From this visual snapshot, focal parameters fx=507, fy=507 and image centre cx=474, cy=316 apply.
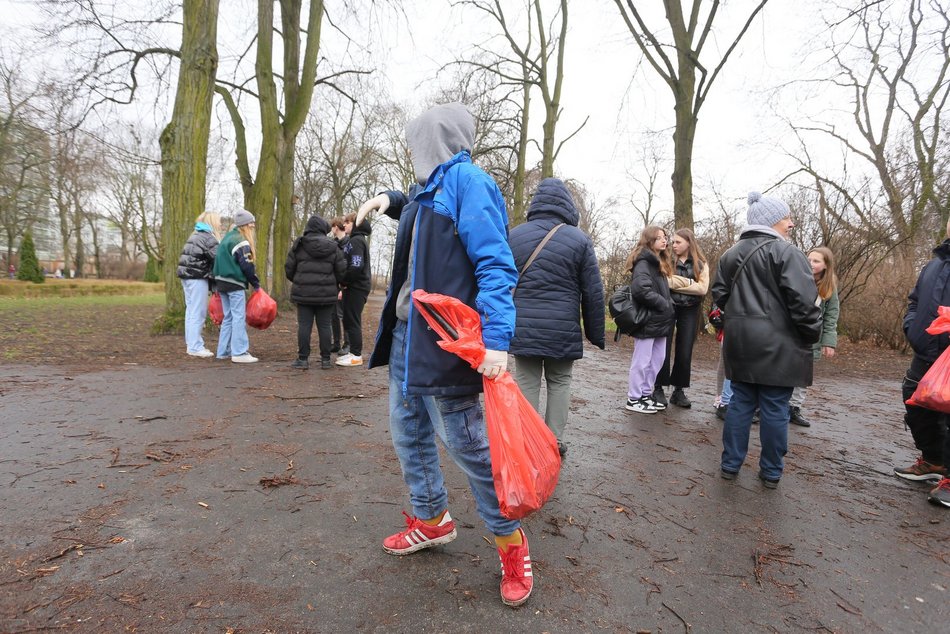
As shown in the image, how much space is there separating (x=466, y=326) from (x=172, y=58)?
38.5 ft

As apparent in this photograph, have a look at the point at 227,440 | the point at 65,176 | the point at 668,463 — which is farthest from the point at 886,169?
the point at 65,176

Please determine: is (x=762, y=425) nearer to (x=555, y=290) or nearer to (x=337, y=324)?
(x=555, y=290)

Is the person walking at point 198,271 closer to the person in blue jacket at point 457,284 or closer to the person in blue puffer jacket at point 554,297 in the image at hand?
the person in blue puffer jacket at point 554,297

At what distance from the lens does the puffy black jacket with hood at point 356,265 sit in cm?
672

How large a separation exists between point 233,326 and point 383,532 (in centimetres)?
520

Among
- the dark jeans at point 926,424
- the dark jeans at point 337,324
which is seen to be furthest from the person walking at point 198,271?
the dark jeans at point 926,424

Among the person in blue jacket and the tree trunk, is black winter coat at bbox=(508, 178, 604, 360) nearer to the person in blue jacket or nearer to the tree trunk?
the person in blue jacket

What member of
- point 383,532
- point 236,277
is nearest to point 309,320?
point 236,277

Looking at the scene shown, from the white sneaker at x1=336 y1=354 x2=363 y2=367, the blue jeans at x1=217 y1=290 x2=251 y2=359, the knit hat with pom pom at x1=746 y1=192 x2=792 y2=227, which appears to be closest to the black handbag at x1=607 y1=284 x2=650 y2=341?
the knit hat with pom pom at x1=746 y1=192 x2=792 y2=227

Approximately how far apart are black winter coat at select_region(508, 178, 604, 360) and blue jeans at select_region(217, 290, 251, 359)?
178 inches

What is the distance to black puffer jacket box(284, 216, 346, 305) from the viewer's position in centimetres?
625

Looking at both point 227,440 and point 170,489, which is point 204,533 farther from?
point 227,440

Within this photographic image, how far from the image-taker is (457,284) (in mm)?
2074

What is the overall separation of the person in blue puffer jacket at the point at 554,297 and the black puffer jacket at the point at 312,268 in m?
3.37
